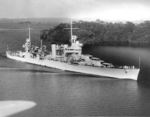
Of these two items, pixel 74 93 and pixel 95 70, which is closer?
pixel 74 93

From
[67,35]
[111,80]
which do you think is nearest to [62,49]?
[111,80]

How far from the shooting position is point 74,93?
16.0 meters

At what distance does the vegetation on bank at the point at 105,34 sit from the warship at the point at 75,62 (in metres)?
10.4

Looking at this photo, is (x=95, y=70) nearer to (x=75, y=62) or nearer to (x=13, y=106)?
(x=75, y=62)

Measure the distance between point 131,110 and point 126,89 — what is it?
3703 millimetres

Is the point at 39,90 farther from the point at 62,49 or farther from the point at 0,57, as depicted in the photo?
the point at 0,57

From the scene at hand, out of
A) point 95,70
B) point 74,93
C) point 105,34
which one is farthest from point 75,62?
point 105,34

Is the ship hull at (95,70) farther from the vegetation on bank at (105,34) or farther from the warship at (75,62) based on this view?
the vegetation on bank at (105,34)

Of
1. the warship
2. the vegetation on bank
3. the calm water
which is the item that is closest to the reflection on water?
the calm water

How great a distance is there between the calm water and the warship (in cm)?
76

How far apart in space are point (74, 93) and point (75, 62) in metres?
7.79

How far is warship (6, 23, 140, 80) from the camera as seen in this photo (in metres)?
20.6

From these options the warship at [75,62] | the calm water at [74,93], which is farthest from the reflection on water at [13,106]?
the warship at [75,62]

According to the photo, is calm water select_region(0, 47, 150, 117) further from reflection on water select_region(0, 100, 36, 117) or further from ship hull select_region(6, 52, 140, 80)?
ship hull select_region(6, 52, 140, 80)
